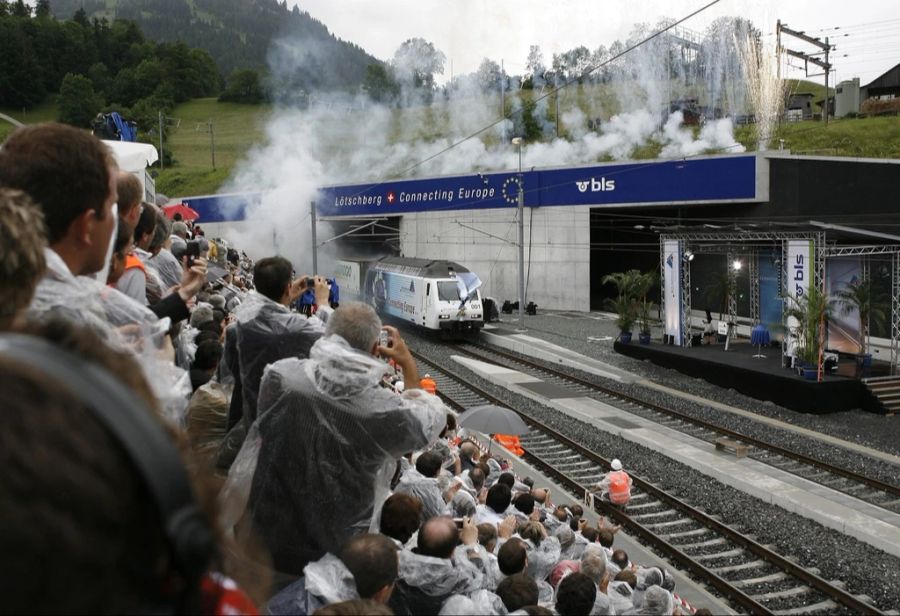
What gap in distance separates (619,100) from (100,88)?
2442 inches

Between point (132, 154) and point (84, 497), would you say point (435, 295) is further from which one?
point (84, 497)

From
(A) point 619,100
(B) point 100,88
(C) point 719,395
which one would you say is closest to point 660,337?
(C) point 719,395

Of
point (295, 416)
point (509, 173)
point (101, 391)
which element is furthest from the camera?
point (509, 173)

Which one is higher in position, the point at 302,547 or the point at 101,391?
the point at 101,391

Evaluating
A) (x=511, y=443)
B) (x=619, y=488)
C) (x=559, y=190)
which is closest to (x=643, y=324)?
(x=559, y=190)

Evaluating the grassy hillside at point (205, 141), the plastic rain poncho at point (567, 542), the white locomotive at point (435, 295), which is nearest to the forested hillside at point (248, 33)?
the grassy hillside at point (205, 141)

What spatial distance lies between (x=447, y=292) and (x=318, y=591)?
27.0 meters

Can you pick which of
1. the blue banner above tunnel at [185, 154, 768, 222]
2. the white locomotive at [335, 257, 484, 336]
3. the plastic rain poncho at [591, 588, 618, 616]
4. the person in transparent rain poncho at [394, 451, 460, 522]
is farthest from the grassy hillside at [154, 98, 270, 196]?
the plastic rain poncho at [591, 588, 618, 616]

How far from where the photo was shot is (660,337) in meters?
28.5

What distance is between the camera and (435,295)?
29984 mm

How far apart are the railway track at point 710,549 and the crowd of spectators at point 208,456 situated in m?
2.85

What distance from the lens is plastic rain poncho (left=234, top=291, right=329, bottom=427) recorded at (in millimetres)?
4648

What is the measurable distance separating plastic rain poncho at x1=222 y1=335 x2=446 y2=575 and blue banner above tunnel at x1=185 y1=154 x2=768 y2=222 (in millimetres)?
29359

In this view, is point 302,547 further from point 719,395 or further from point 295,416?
point 719,395
